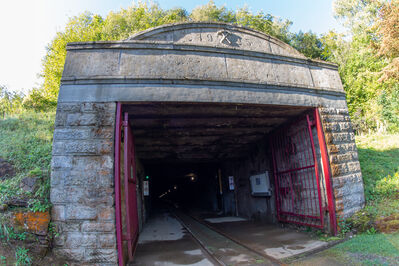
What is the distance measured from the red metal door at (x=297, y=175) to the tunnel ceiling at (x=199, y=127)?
48 centimetres

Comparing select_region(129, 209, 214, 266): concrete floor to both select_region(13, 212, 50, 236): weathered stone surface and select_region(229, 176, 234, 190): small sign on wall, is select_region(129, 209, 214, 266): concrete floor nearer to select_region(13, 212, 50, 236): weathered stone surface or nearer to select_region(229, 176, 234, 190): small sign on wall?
select_region(13, 212, 50, 236): weathered stone surface

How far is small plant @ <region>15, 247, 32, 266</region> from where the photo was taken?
3703mm

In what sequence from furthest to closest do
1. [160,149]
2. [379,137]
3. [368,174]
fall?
[379,137] < [160,149] < [368,174]

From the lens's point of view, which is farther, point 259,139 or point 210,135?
point 259,139

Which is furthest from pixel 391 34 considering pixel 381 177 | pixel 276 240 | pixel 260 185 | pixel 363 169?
pixel 276 240

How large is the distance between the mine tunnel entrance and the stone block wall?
26 cm

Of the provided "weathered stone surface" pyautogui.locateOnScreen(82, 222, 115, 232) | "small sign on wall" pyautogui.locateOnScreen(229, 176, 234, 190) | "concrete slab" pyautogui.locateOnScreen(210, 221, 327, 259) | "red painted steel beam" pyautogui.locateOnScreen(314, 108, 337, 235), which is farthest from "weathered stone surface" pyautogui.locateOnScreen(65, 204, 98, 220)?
"small sign on wall" pyautogui.locateOnScreen(229, 176, 234, 190)

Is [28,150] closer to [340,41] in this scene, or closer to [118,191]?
[118,191]

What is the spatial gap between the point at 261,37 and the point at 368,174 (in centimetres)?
512

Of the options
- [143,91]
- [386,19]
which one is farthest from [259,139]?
[386,19]

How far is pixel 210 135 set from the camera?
7961 millimetres

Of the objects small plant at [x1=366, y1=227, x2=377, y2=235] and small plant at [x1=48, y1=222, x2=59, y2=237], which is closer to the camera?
small plant at [x1=48, y1=222, x2=59, y2=237]

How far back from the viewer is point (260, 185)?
359 inches

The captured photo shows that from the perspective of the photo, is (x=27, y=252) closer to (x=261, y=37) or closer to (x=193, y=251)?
(x=193, y=251)
